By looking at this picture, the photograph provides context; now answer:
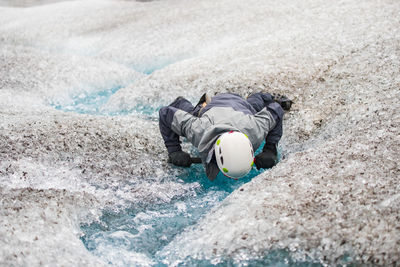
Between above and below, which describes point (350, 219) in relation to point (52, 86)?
above

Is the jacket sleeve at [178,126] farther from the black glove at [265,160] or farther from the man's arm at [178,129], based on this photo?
the black glove at [265,160]

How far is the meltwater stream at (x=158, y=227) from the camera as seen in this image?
5.48 meters

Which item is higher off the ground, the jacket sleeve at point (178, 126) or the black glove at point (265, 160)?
the jacket sleeve at point (178, 126)

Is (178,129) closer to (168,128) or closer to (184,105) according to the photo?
(168,128)

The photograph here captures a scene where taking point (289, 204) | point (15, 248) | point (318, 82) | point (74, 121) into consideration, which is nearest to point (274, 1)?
point (318, 82)

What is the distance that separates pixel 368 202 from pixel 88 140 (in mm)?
5822

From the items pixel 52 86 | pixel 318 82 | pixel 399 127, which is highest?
pixel 399 127

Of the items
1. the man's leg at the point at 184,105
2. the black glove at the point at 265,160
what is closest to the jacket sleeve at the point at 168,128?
the man's leg at the point at 184,105

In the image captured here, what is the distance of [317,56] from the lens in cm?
1227

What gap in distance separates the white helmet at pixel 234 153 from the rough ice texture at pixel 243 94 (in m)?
0.38

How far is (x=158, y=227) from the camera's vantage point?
6.51 metres

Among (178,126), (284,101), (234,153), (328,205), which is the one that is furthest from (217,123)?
(284,101)

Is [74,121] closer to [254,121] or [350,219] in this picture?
[254,121]

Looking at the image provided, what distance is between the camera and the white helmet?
679cm
